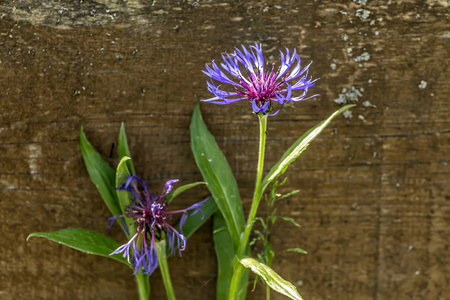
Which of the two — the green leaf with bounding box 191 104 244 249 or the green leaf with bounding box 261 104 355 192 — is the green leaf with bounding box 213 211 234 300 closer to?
the green leaf with bounding box 191 104 244 249

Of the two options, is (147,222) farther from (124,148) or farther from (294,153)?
(294,153)

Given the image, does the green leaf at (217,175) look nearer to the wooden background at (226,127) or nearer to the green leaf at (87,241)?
the wooden background at (226,127)

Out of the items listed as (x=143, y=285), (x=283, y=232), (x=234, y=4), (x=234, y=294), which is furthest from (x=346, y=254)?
(x=234, y=4)

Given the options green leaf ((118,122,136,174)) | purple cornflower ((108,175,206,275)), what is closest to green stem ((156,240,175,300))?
purple cornflower ((108,175,206,275))

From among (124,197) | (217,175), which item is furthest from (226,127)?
(124,197)

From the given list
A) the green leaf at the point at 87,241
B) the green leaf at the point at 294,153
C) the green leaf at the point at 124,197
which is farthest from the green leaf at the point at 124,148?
the green leaf at the point at 294,153
